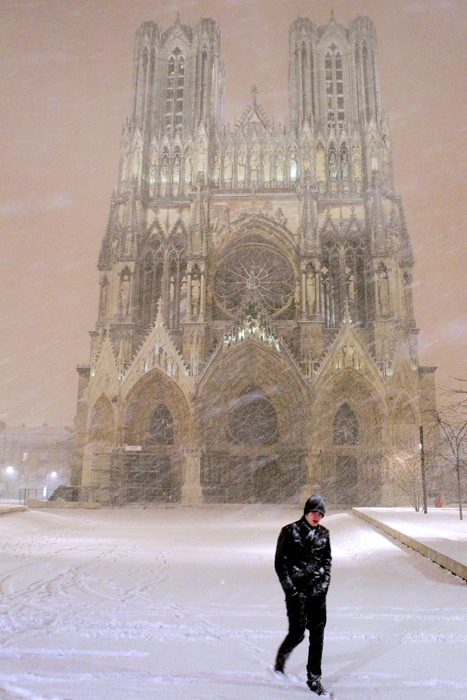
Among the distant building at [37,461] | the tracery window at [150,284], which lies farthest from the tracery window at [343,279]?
the distant building at [37,461]

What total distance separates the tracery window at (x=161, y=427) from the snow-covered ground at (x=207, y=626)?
19.7 metres

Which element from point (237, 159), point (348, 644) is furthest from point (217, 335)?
point (348, 644)

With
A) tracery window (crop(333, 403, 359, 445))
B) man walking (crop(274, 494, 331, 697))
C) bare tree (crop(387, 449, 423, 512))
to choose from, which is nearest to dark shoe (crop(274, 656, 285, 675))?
man walking (crop(274, 494, 331, 697))

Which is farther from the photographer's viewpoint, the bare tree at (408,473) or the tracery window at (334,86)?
the tracery window at (334,86)

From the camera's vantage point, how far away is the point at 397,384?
101 feet

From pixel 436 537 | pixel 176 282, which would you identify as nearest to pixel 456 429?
pixel 436 537

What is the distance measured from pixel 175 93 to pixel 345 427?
23446mm

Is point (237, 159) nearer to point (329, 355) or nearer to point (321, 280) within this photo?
point (321, 280)

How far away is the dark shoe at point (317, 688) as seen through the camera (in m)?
4.18

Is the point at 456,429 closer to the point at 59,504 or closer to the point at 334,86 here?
the point at 59,504

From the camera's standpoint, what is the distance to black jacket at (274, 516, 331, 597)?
4484 millimetres

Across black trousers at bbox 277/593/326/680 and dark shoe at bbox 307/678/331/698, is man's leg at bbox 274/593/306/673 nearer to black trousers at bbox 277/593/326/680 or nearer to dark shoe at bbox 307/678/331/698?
black trousers at bbox 277/593/326/680

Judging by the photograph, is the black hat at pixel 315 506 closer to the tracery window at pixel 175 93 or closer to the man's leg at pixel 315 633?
the man's leg at pixel 315 633

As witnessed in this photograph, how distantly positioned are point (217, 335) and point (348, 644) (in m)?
28.7
